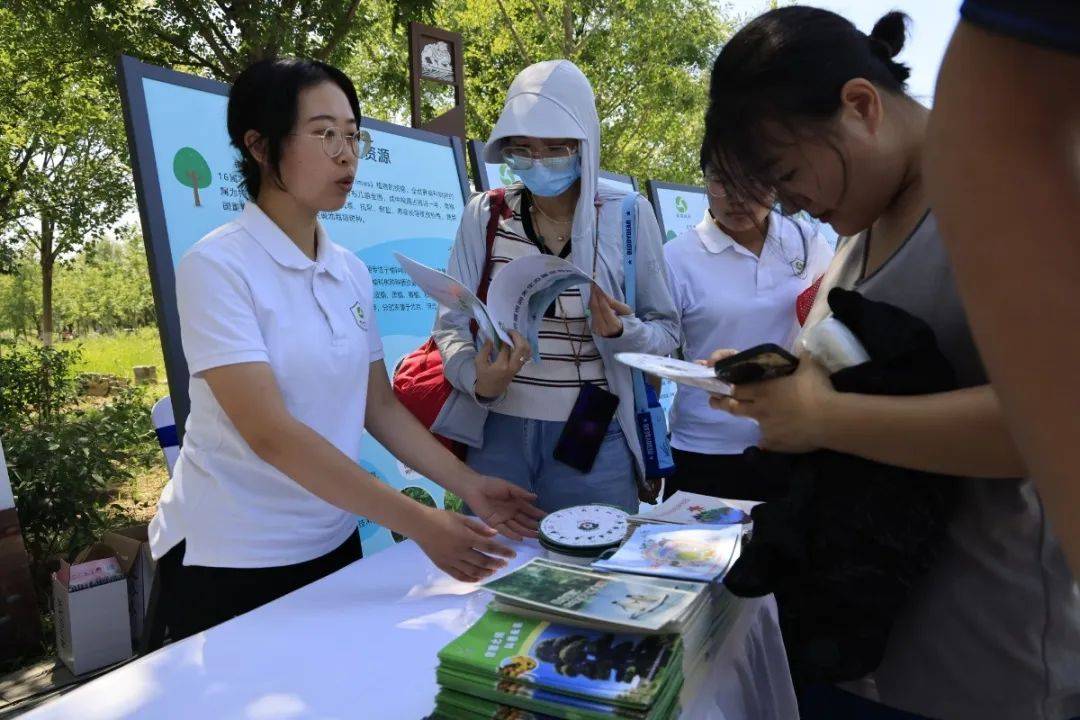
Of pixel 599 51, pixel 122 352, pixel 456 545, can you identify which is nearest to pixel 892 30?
pixel 456 545

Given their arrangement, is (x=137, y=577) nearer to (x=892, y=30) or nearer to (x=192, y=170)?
(x=192, y=170)

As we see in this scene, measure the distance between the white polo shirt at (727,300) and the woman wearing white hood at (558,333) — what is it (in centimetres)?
55

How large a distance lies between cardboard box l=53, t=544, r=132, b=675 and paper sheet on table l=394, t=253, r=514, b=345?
2.22 metres

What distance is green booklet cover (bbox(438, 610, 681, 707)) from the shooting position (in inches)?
34.0

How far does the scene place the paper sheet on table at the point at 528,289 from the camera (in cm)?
161

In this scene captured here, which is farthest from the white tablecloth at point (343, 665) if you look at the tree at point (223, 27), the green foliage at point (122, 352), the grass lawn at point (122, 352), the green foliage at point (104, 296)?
the green foliage at point (104, 296)

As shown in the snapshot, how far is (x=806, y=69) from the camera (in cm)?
91

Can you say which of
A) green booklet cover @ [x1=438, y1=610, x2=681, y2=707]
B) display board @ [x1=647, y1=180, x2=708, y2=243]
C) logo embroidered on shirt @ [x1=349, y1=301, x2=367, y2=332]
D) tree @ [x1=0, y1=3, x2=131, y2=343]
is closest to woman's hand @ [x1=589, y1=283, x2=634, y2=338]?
logo embroidered on shirt @ [x1=349, y1=301, x2=367, y2=332]

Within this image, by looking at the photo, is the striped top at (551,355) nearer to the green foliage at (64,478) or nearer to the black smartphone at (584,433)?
the black smartphone at (584,433)

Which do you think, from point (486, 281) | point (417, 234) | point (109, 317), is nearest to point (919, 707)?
point (486, 281)

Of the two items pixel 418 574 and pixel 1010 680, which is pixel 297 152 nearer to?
pixel 418 574

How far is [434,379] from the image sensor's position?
206 centimetres

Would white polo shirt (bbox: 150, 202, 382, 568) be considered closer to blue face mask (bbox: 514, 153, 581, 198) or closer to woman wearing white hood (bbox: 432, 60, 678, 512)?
woman wearing white hood (bbox: 432, 60, 678, 512)

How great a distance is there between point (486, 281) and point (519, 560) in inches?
33.0
